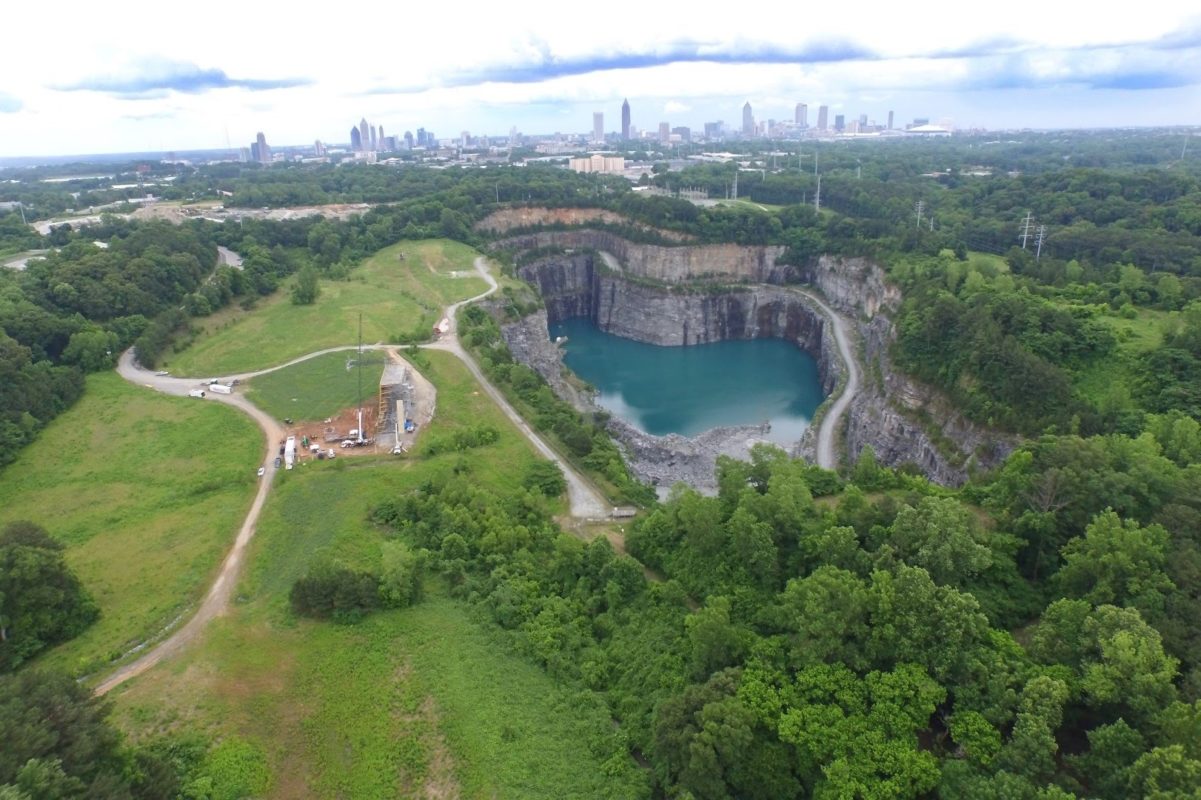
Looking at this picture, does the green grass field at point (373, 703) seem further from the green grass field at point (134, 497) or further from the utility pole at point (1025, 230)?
the utility pole at point (1025, 230)

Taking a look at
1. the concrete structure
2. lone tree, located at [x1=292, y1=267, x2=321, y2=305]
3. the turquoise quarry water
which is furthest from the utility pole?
the concrete structure

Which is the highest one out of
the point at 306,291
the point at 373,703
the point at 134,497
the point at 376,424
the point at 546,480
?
the point at 306,291

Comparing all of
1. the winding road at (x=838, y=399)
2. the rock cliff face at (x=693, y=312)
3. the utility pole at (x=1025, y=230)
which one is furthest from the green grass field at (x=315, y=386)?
the utility pole at (x=1025, y=230)

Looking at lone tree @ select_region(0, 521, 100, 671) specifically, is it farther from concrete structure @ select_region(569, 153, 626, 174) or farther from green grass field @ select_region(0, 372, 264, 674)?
concrete structure @ select_region(569, 153, 626, 174)

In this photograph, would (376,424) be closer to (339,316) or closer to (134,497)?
(134,497)

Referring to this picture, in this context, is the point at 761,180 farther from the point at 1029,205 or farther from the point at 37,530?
the point at 37,530

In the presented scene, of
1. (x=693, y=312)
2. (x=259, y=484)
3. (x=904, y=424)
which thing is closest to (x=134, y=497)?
(x=259, y=484)
